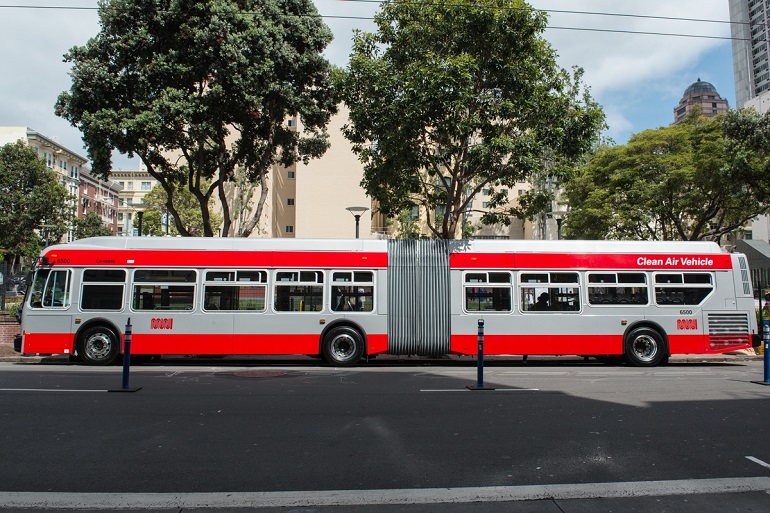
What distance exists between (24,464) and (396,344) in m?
9.19

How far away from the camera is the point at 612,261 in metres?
14.0

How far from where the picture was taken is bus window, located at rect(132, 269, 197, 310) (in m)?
13.6

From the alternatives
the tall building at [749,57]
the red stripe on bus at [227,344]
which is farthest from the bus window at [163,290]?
the tall building at [749,57]

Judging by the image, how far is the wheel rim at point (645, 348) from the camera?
13875 mm

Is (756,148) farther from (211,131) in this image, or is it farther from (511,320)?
(211,131)

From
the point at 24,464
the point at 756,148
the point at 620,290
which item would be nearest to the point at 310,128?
the point at 620,290

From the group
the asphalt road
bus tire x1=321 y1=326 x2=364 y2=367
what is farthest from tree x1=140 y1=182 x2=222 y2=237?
the asphalt road

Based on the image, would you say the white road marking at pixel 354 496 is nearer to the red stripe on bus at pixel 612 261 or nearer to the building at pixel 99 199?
the red stripe on bus at pixel 612 261

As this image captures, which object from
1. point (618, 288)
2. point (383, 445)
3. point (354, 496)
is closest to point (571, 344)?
point (618, 288)

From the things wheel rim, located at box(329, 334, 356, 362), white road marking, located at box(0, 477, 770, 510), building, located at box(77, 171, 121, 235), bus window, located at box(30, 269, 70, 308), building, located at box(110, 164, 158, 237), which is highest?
building, located at box(110, 164, 158, 237)

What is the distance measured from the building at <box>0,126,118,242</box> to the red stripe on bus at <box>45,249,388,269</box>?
50881 mm

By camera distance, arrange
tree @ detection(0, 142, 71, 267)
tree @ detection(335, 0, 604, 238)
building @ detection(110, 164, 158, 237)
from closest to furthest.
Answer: tree @ detection(335, 0, 604, 238)
tree @ detection(0, 142, 71, 267)
building @ detection(110, 164, 158, 237)

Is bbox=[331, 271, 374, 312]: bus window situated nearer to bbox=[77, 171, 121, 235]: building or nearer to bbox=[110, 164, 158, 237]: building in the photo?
Answer: bbox=[77, 171, 121, 235]: building

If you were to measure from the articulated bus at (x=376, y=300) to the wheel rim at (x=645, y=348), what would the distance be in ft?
0.08
